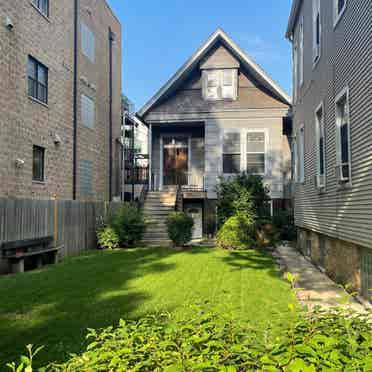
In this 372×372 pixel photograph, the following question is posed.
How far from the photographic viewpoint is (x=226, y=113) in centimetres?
1817

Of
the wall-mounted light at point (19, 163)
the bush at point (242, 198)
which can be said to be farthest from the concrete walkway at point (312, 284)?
the wall-mounted light at point (19, 163)

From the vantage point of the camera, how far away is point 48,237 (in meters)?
11.6

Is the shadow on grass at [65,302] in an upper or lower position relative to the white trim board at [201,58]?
lower

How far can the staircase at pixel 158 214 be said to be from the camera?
1543 centimetres

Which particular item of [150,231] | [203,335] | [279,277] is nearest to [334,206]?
[279,277]

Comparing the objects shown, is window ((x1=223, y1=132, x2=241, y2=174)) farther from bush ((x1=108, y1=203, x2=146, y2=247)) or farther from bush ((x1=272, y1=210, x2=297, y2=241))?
bush ((x1=108, y1=203, x2=146, y2=247))

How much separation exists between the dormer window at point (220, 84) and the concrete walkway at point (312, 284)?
8.55m

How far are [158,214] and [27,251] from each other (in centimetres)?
689

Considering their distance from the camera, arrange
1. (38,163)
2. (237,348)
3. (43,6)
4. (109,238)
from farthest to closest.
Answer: (109,238)
(43,6)
(38,163)
(237,348)

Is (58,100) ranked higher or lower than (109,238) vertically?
higher

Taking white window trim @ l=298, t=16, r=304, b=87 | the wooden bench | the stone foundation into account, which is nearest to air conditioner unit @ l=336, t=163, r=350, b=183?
the stone foundation

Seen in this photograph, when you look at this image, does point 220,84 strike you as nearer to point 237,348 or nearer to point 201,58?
point 201,58

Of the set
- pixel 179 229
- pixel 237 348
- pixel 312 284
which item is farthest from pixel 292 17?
pixel 237 348

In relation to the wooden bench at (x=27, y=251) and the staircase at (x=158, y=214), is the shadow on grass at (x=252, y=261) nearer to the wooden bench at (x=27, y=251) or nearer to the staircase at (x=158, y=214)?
the staircase at (x=158, y=214)
